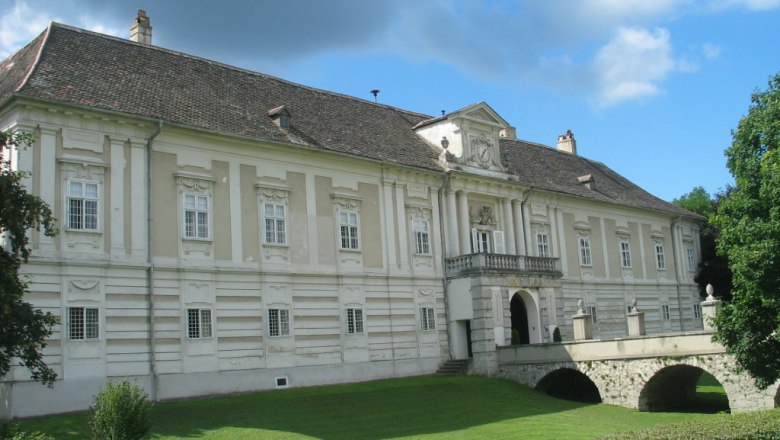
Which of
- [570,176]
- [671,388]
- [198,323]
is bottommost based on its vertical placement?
[671,388]

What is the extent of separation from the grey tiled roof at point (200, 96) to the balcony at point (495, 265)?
4.21 m

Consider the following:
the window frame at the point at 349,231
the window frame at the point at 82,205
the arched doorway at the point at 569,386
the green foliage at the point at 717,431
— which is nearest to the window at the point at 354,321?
the window frame at the point at 349,231

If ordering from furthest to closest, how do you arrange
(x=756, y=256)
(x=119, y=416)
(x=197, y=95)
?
(x=197, y=95)
(x=756, y=256)
(x=119, y=416)

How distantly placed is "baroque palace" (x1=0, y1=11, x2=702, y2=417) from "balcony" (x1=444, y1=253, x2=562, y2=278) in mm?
83

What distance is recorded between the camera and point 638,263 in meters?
48.7

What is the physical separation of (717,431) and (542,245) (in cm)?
2711

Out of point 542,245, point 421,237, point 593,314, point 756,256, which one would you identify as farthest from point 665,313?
point 756,256

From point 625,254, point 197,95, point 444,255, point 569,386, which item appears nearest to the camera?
point 197,95

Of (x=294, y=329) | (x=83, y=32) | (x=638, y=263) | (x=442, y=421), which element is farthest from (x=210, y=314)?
(x=638, y=263)

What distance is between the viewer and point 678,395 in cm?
3266

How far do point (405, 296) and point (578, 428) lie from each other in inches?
468

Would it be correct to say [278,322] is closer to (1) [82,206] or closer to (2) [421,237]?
(1) [82,206]

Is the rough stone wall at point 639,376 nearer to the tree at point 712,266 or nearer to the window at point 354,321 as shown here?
the window at point 354,321

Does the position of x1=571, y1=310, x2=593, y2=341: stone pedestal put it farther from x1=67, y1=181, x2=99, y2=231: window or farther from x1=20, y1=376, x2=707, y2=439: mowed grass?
x1=67, y1=181, x2=99, y2=231: window
